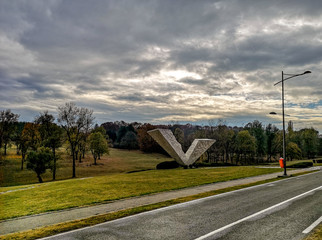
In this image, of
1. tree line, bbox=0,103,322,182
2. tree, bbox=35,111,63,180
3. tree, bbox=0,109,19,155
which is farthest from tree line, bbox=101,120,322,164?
tree, bbox=0,109,19,155

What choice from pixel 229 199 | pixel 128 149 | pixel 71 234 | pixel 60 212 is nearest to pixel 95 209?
pixel 60 212

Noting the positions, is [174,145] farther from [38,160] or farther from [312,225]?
[312,225]

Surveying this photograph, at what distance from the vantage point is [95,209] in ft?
34.4

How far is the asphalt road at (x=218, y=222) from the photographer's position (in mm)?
6930

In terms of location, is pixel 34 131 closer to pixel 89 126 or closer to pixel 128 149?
pixel 89 126

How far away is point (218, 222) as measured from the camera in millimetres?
7996

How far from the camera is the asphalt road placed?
693 centimetres

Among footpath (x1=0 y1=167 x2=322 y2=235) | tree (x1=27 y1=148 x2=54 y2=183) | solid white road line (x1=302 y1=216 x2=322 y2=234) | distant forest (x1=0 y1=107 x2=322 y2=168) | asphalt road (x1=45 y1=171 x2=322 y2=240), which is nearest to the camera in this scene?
asphalt road (x1=45 y1=171 x2=322 y2=240)

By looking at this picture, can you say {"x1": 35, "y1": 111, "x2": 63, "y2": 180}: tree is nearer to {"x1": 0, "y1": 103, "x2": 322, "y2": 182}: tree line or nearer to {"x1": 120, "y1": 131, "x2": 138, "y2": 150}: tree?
{"x1": 0, "y1": 103, "x2": 322, "y2": 182}: tree line

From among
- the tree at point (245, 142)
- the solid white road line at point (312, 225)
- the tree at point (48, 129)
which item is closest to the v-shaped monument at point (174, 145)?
the tree at point (48, 129)

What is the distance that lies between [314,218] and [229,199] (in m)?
4.02

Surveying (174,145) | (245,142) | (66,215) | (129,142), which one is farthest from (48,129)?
(129,142)

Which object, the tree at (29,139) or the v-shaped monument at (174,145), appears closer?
the v-shaped monument at (174,145)

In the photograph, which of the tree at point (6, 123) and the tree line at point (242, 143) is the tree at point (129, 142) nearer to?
the tree line at point (242, 143)
